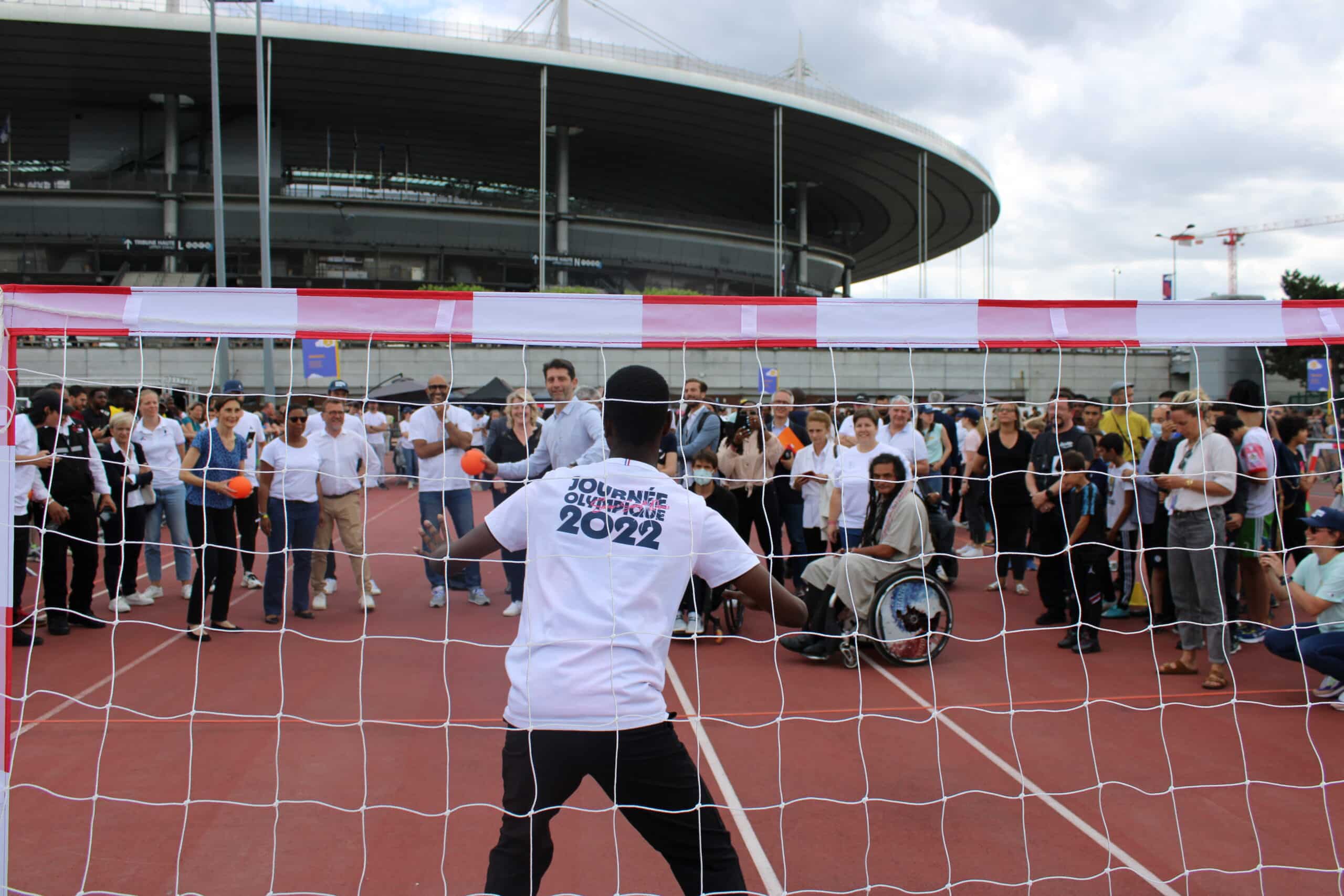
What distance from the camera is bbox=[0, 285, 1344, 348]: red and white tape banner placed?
2.97m

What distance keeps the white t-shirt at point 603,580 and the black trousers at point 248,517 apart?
18.0ft

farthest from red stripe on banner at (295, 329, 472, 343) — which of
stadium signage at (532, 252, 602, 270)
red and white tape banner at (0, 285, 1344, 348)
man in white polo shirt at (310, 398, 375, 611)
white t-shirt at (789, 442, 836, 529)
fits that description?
stadium signage at (532, 252, 602, 270)

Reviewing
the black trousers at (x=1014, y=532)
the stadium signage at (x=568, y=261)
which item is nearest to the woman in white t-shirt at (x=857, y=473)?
the black trousers at (x=1014, y=532)

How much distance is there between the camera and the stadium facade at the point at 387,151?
3106cm

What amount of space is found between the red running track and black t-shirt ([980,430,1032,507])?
1.93 m

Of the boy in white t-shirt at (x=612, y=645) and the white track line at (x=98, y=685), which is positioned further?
the white track line at (x=98, y=685)

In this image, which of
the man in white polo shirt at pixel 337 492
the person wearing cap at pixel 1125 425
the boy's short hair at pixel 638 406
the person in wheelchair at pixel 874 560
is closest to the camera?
the boy's short hair at pixel 638 406

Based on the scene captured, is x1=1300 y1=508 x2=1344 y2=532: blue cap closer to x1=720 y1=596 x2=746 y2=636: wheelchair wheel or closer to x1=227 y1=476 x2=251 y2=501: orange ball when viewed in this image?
x1=720 y1=596 x2=746 y2=636: wheelchair wheel

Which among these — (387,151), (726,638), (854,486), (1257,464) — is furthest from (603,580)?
(387,151)

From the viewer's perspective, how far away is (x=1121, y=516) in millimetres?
6598

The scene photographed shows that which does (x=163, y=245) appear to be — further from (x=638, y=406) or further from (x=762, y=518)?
(x=638, y=406)

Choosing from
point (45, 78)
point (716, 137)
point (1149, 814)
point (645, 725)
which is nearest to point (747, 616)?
point (1149, 814)

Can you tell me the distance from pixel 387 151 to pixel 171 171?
889cm

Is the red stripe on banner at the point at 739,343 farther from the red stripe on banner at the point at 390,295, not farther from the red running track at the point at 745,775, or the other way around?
the red running track at the point at 745,775
